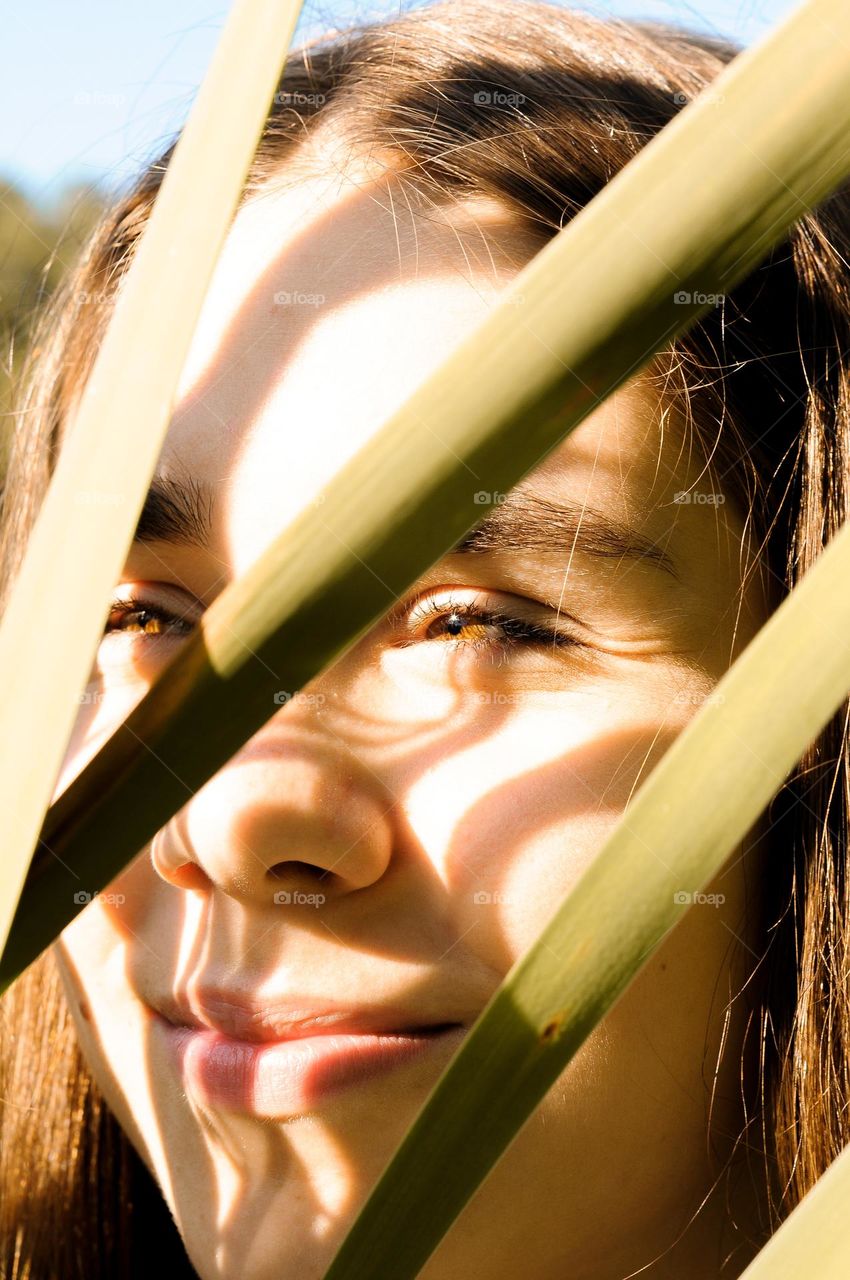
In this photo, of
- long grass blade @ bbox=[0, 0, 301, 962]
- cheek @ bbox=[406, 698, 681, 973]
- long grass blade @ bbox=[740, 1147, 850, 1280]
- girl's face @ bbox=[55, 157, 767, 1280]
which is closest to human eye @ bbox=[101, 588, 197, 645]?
girl's face @ bbox=[55, 157, 767, 1280]

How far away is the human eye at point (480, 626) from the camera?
72cm

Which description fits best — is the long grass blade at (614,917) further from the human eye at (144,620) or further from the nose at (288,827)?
the human eye at (144,620)

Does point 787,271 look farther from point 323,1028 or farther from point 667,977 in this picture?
point 323,1028

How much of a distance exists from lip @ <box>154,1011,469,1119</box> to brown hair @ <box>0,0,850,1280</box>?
0.89 feet

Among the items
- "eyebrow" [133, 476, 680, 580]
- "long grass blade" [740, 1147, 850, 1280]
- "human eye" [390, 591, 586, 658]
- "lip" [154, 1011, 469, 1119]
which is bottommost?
"lip" [154, 1011, 469, 1119]

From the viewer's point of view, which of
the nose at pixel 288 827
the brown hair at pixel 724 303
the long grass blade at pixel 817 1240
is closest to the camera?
the long grass blade at pixel 817 1240

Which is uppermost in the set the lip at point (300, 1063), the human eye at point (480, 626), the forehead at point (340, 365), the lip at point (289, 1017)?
the forehead at point (340, 365)

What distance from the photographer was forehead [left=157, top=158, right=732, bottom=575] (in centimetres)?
67

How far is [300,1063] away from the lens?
0.67 meters

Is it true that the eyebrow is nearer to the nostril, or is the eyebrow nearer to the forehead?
the forehead

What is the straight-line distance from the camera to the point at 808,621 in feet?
0.90

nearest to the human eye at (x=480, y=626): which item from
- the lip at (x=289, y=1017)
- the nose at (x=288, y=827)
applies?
the nose at (x=288, y=827)

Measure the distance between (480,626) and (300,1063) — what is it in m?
0.29

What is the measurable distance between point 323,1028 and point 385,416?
0.38 metres
